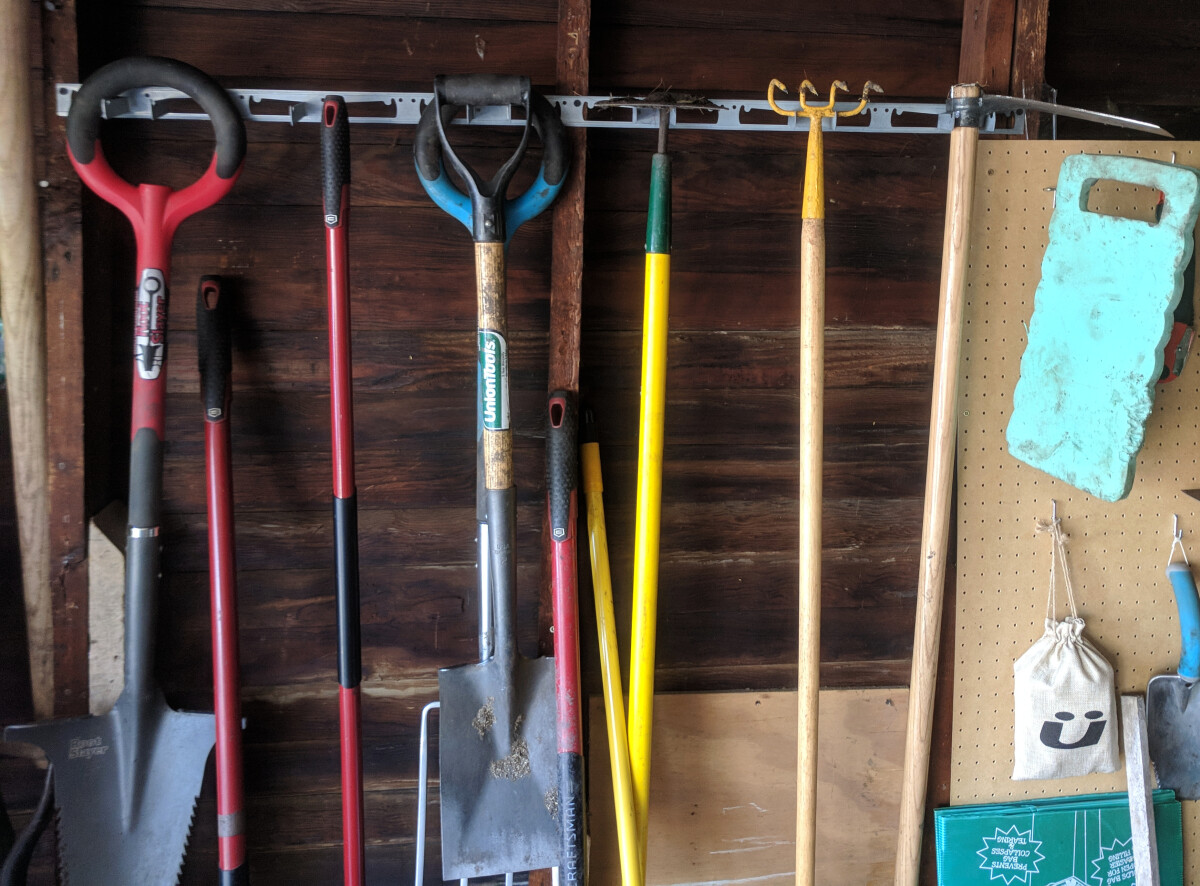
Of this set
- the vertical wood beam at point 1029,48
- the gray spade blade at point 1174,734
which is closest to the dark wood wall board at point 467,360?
the vertical wood beam at point 1029,48

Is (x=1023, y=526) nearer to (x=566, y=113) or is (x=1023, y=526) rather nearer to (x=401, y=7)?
(x=566, y=113)

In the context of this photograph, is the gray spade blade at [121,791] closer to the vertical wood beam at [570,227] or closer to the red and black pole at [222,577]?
the red and black pole at [222,577]

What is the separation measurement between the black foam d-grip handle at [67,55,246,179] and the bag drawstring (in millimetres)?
1454

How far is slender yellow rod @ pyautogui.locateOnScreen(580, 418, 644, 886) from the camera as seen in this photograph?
50.2 inches

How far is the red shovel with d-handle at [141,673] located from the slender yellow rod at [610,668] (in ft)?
2.06

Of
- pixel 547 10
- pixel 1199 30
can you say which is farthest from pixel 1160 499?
pixel 547 10

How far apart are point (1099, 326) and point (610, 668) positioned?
3.11 feet

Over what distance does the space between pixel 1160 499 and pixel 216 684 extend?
5.36ft

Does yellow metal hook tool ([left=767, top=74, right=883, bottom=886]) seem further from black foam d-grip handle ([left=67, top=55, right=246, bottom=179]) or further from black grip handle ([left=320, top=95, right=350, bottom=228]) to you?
black foam d-grip handle ([left=67, top=55, right=246, bottom=179])

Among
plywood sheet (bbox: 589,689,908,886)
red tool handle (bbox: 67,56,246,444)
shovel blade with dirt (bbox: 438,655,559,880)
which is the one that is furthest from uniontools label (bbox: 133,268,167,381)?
plywood sheet (bbox: 589,689,908,886)

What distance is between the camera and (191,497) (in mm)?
1337

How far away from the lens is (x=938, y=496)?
1.33 meters

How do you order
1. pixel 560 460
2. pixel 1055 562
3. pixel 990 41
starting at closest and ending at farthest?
pixel 560 460, pixel 990 41, pixel 1055 562

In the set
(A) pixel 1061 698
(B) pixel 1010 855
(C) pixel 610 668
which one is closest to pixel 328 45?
(C) pixel 610 668
